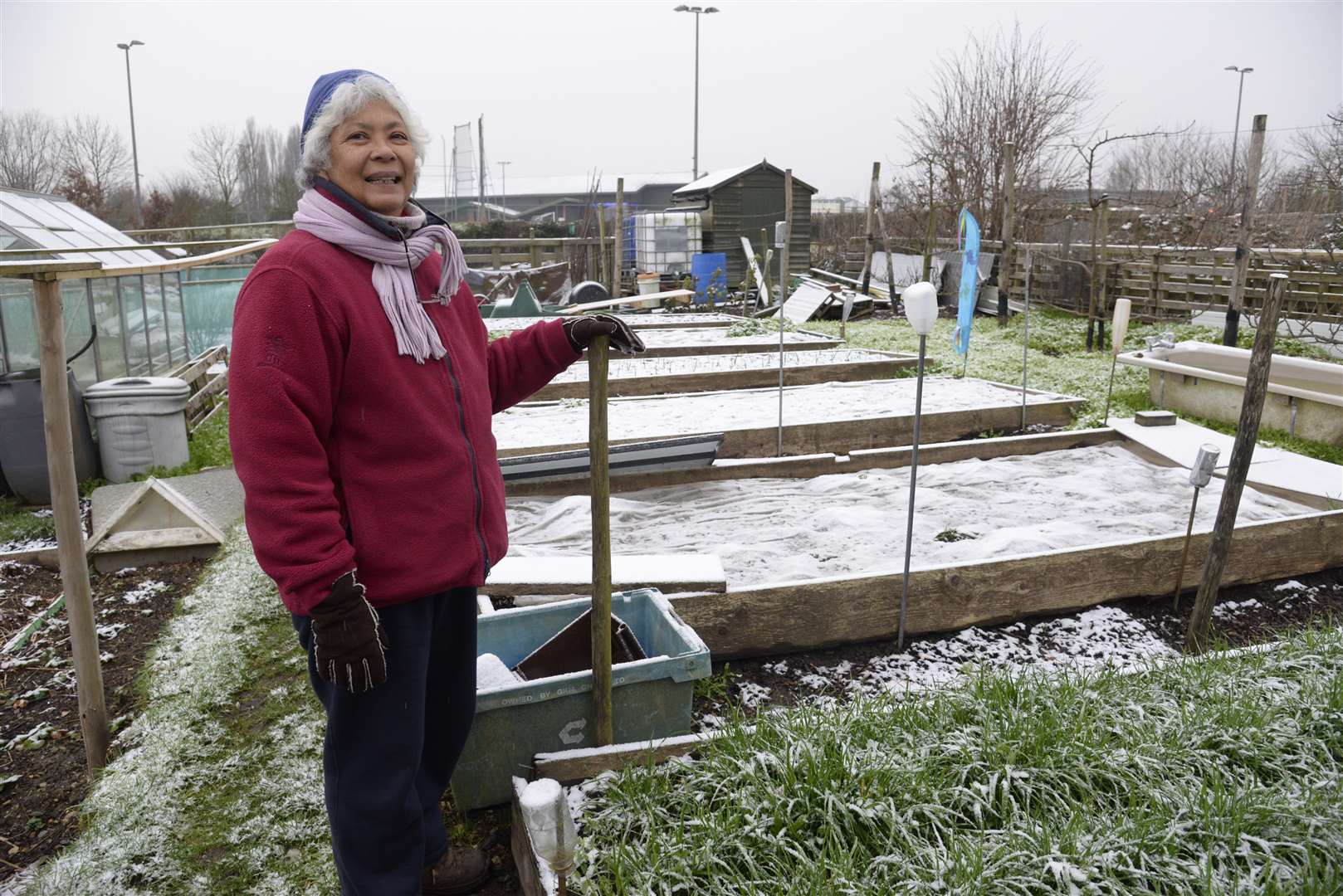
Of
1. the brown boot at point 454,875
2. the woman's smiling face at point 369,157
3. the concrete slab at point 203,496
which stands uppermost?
the woman's smiling face at point 369,157

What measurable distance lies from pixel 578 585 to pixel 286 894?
4.74ft

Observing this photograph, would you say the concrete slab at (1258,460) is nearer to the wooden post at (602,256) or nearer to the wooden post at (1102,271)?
the wooden post at (1102,271)

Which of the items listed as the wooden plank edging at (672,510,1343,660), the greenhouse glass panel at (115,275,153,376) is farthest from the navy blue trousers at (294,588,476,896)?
the greenhouse glass panel at (115,275,153,376)

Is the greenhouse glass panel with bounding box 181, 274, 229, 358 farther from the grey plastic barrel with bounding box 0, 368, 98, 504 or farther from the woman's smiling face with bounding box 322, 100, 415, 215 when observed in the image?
the woman's smiling face with bounding box 322, 100, 415, 215

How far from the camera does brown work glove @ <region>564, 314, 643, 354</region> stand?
2.26 m

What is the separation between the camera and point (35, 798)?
2842mm

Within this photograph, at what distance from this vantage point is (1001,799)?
7.36 feet

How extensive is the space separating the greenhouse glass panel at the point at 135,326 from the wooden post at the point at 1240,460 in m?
8.25

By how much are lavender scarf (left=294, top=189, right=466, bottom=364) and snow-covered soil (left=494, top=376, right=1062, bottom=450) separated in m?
3.92

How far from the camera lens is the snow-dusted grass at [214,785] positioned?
239cm

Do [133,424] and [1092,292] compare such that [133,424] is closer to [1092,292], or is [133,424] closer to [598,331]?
[598,331]

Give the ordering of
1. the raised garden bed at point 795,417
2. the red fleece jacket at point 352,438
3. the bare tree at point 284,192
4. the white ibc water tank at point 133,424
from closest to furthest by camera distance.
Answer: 1. the red fleece jacket at point 352,438
2. the white ibc water tank at point 133,424
3. the raised garden bed at point 795,417
4. the bare tree at point 284,192

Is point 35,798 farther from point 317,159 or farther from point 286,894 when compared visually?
point 317,159

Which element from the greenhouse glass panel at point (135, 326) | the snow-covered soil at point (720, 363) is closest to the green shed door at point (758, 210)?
the snow-covered soil at point (720, 363)
